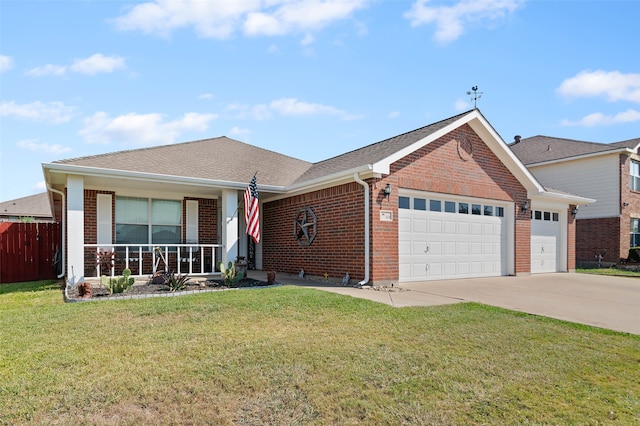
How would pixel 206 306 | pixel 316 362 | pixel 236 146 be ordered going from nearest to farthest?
pixel 316 362, pixel 206 306, pixel 236 146

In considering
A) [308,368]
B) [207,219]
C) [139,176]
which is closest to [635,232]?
[207,219]

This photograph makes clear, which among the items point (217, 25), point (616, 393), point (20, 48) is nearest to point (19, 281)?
point (20, 48)

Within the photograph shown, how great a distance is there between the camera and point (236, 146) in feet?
51.6

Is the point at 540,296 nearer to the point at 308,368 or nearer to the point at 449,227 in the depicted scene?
the point at 449,227

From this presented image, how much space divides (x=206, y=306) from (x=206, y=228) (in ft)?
22.8

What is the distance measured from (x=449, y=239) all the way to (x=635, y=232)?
1552 cm

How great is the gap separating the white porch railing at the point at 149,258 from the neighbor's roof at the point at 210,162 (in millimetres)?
2130

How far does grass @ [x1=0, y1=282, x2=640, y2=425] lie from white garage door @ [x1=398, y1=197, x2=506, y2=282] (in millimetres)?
4517

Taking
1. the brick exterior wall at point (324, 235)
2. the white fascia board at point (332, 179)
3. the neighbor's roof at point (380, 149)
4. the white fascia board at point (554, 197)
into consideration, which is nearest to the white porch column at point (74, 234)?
the white fascia board at point (332, 179)

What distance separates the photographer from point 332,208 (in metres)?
11.1

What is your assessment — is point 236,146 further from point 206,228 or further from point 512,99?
point 512,99

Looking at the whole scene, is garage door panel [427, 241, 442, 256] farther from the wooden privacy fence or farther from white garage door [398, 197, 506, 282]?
the wooden privacy fence

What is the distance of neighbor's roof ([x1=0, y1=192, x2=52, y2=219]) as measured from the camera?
3111 centimetres

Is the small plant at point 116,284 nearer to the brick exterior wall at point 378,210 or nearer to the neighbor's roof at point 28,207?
the brick exterior wall at point 378,210
